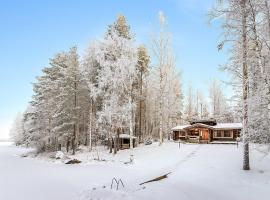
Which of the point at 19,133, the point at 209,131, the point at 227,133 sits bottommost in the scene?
the point at 19,133

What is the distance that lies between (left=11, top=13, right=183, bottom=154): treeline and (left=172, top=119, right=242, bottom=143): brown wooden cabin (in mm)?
5152

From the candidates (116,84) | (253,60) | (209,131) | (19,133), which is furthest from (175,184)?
(19,133)

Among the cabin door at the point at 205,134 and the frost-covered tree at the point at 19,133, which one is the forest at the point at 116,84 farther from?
the frost-covered tree at the point at 19,133

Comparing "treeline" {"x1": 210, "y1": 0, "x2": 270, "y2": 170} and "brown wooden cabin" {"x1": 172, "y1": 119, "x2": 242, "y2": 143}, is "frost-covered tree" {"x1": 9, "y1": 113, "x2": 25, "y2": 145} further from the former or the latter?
"treeline" {"x1": 210, "y1": 0, "x2": 270, "y2": 170}

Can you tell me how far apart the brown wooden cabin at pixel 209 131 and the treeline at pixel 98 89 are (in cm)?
515

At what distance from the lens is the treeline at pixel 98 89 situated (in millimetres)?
30188

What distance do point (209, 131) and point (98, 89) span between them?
1904 centimetres

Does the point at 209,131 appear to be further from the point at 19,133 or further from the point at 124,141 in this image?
the point at 19,133

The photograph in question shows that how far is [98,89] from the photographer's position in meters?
31.4

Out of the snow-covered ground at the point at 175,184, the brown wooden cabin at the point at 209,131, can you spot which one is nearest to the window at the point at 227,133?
the brown wooden cabin at the point at 209,131

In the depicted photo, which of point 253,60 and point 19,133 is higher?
point 253,60

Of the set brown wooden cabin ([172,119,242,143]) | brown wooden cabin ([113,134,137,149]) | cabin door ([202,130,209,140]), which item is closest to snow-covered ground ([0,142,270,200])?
brown wooden cabin ([113,134,137,149])

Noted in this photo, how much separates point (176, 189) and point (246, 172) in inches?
282

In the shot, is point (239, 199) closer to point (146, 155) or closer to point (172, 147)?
point (146, 155)
